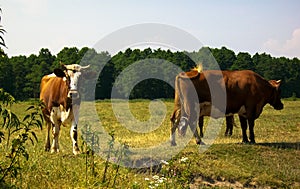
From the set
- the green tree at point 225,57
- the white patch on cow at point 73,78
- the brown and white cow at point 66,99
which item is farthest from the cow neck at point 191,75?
the green tree at point 225,57

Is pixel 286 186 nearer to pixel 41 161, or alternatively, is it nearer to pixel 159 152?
pixel 159 152

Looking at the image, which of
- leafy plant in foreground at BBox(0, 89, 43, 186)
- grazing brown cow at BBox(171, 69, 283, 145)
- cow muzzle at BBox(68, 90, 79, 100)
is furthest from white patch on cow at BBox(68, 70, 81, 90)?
leafy plant in foreground at BBox(0, 89, 43, 186)

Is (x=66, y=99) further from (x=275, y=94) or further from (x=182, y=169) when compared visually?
(x=275, y=94)

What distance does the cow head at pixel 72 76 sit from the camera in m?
10.7

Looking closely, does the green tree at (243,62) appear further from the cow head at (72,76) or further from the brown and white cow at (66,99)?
the cow head at (72,76)

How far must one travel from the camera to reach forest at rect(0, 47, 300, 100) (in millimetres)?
50084

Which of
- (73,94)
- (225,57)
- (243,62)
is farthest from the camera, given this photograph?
(225,57)

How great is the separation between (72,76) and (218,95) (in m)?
4.19

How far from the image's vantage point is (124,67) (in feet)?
225

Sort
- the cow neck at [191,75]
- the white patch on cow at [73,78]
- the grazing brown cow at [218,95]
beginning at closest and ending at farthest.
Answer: the white patch on cow at [73,78] → the grazing brown cow at [218,95] → the cow neck at [191,75]

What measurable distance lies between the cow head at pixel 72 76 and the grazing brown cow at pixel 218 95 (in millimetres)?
3023

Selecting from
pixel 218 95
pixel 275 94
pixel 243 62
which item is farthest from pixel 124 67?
pixel 218 95

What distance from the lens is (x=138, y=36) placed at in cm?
1191

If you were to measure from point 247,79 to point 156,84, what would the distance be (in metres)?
42.7
